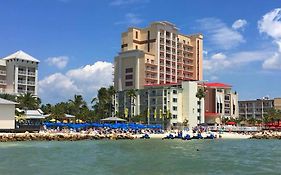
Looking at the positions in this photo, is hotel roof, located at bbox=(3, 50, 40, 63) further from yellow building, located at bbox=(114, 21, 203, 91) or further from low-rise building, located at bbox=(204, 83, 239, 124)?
low-rise building, located at bbox=(204, 83, 239, 124)

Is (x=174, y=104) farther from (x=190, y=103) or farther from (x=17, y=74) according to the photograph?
(x=17, y=74)

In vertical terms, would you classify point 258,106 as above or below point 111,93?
below

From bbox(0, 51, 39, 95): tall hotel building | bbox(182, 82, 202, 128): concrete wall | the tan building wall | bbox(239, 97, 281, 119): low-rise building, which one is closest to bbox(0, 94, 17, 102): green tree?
bbox(0, 51, 39, 95): tall hotel building

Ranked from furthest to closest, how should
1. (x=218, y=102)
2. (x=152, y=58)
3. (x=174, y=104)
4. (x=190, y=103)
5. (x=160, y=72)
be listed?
(x=160, y=72)
(x=152, y=58)
(x=218, y=102)
(x=190, y=103)
(x=174, y=104)

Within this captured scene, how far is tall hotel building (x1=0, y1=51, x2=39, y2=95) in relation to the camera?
127m

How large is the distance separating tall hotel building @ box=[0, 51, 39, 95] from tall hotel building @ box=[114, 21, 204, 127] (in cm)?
3125

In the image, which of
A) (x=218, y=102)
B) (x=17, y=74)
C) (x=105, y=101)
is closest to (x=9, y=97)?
(x=17, y=74)

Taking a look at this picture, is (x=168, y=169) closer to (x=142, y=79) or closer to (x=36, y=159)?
(x=36, y=159)

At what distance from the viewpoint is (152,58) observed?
14975 centimetres

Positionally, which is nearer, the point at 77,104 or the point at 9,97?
the point at 9,97

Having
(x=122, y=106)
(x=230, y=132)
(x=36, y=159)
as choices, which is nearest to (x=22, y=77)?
(x=122, y=106)

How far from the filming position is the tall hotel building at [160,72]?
135m

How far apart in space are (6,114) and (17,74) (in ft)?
166

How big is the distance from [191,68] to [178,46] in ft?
36.2
